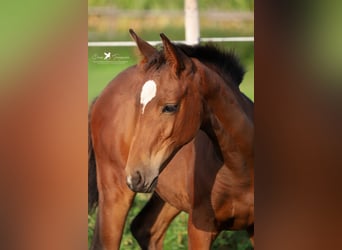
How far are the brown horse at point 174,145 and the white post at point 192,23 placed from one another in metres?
0.09

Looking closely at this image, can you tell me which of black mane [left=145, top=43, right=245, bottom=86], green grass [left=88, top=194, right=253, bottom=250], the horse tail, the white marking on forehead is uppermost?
black mane [left=145, top=43, right=245, bottom=86]

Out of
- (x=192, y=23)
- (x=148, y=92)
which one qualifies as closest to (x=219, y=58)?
(x=192, y=23)

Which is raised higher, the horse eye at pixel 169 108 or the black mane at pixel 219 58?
the black mane at pixel 219 58

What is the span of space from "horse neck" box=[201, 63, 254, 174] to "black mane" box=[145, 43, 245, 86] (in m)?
0.06

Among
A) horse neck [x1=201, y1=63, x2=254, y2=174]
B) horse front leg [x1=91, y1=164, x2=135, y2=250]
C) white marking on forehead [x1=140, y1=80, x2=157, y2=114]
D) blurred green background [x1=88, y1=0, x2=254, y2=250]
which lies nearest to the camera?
white marking on forehead [x1=140, y1=80, x2=157, y2=114]

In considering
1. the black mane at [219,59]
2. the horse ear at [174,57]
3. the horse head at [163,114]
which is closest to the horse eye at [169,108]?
the horse head at [163,114]

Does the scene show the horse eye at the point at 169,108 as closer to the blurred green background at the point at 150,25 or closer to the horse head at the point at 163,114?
the horse head at the point at 163,114

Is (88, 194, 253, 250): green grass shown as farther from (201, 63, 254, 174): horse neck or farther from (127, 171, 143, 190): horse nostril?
(201, 63, 254, 174): horse neck

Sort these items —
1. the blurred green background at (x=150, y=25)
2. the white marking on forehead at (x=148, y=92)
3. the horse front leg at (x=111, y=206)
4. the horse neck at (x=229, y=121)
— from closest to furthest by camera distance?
the white marking on forehead at (x=148, y=92)
the horse neck at (x=229, y=121)
the blurred green background at (x=150, y=25)
the horse front leg at (x=111, y=206)

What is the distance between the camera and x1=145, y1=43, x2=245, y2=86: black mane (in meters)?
3.36

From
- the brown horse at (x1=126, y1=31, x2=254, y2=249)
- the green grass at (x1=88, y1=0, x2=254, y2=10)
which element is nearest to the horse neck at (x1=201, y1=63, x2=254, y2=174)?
the brown horse at (x1=126, y1=31, x2=254, y2=249)

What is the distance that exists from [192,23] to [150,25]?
24 cm

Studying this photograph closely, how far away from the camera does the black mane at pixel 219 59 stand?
3.36 m

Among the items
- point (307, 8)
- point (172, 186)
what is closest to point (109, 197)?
point (172, 186)
